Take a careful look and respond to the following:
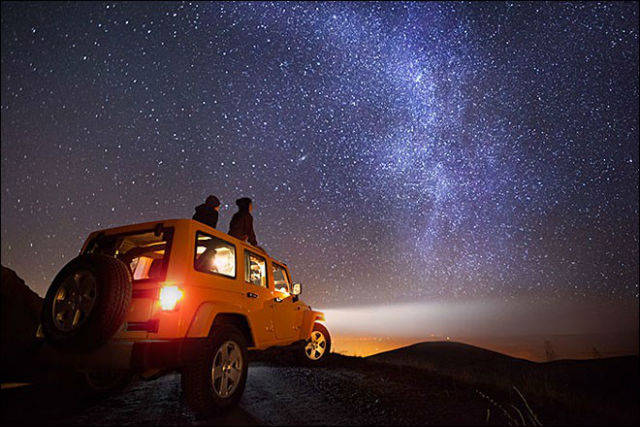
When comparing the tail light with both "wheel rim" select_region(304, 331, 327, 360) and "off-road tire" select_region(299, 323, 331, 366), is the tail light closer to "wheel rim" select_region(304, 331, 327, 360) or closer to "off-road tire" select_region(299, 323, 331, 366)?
"off-road tire" select_region(299, 323, 331, 366)

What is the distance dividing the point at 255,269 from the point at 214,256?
1.15m

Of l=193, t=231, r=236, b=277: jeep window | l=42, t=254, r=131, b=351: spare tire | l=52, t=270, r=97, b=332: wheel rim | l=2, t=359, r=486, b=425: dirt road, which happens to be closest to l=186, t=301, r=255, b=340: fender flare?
l=193, t=231, r=236, b=277: jeep window

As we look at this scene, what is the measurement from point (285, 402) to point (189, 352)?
1577 millimetres

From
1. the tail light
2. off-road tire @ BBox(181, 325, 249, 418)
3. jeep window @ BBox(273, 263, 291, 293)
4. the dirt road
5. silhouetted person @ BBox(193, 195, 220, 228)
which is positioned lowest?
the dirt road

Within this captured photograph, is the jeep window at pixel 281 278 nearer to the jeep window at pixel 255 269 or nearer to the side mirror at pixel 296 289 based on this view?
the side mirror at pixel 296 289

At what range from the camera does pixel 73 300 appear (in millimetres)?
3400

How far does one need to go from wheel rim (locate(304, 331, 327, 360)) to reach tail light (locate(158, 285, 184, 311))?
4.41 meters

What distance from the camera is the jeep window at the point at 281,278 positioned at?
20.7ft

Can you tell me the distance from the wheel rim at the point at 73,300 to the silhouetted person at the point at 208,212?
2749mm

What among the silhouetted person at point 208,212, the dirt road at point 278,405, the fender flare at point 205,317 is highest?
the silhouetted person at point 208,212

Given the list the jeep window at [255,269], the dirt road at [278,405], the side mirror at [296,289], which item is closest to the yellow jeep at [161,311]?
the jeep window at [255,269]

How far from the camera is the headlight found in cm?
333

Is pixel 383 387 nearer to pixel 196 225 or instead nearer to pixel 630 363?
pixel 196 225

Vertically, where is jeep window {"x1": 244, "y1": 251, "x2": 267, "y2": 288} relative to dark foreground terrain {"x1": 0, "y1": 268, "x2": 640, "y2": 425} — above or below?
above
